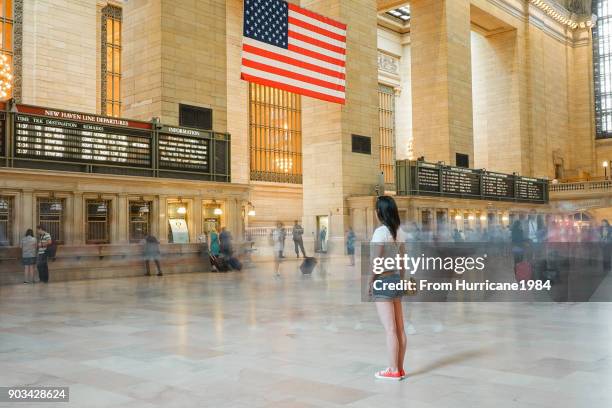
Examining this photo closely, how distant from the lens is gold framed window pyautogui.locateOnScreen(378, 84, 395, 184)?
41.2 metres

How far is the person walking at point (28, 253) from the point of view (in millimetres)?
11789

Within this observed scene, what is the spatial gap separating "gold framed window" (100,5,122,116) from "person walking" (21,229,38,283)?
1349 cm

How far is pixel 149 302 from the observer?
30.6 ft

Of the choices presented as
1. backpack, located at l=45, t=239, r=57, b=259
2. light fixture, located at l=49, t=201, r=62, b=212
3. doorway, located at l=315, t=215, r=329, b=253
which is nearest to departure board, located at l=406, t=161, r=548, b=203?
doorway, located at l=315, t=215, r=329, b=253

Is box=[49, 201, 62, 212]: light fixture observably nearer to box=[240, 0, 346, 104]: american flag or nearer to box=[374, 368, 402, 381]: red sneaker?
box=[240, 0, 346, 104]: american flag

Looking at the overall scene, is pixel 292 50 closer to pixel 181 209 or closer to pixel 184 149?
pixel 184 149

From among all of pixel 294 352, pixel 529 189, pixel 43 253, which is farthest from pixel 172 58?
pixel 529 189

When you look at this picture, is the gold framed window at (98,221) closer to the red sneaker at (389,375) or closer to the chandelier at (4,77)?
the chandelier at (4,77)

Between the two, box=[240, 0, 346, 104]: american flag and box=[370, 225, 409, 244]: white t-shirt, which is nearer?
box=[370, 225, 409, 244]: white t-shirt

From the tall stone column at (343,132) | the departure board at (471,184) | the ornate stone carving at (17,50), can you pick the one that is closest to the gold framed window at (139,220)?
the tall stone column at (343,132)

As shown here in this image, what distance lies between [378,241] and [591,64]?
139 ft

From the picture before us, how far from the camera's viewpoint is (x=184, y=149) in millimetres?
15938

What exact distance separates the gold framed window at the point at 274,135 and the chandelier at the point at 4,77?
13.9m

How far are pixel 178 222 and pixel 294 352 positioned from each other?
10663 millimetres
